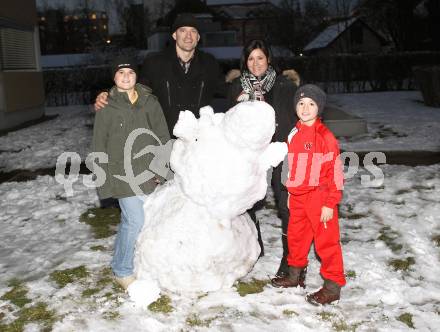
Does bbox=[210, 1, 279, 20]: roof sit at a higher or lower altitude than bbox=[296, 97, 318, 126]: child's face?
higher

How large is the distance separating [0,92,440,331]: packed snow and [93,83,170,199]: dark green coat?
0.85m

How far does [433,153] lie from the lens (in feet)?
28.0

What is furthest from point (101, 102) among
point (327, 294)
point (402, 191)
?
point (402, 191)

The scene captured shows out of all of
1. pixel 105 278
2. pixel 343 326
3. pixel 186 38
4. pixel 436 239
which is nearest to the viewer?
pixel 343 326

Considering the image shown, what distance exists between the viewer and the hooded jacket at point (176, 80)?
4137 millimetres

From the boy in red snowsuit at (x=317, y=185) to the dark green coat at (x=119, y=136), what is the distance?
1086 mm

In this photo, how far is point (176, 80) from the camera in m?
4.14

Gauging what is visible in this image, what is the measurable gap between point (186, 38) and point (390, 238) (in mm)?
2740

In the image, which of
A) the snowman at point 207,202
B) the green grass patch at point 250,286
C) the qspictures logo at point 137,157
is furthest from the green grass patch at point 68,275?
the green grass patch at point 250,286

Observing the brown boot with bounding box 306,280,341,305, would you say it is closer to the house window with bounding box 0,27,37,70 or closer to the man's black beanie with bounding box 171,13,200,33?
the man's black beanie with bounding box 171,13,200,33

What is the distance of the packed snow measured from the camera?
3.39 m

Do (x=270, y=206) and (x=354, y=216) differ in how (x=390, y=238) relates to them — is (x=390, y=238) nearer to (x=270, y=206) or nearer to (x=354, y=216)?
(x=354, y=216)

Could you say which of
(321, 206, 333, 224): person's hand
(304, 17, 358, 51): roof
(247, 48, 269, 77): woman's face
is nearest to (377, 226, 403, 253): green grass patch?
(321, 206, 333, 224): person's hand

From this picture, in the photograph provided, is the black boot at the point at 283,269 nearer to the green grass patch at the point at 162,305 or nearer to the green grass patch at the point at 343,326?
the green grass patch at the point at 343,326
